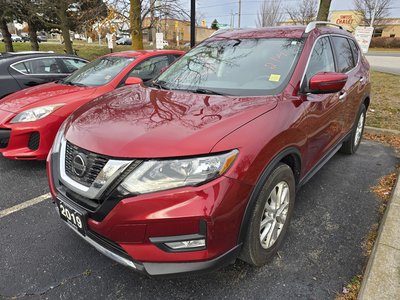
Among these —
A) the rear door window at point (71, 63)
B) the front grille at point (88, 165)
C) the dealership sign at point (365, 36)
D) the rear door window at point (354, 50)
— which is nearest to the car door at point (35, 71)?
the rear door window at point (71, 63)

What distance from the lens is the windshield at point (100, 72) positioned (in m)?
4.61

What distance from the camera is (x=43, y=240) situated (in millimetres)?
2611

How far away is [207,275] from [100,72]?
12.1 feet

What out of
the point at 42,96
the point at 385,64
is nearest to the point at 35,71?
the point at 42,96

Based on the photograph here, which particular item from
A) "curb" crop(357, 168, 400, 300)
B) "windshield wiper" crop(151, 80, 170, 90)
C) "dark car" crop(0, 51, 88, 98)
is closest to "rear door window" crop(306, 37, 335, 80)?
"windshield wiper" crop(151, 80, 170, 90)

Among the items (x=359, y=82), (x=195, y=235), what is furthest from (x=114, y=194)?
(x=359, y=82)

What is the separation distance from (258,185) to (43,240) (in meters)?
1.89

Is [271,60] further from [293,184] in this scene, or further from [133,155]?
[133,155]

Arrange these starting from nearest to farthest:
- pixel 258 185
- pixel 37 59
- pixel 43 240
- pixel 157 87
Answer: pixel 258 185, pixel 43 240, pixel 157 87, pixel 37 59

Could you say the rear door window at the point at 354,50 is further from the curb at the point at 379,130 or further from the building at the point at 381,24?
the building at the point at 381,24

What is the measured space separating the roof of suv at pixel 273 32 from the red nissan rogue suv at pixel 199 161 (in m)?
0.08

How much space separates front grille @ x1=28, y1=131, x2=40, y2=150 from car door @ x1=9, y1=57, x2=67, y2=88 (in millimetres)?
2626

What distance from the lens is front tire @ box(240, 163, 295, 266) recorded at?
1969mm

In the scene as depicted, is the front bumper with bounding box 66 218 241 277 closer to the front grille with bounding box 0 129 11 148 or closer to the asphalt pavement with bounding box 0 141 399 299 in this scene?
the asphalt pavement with bounding box 0 141 399 299
